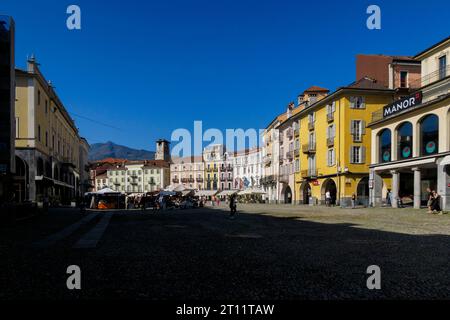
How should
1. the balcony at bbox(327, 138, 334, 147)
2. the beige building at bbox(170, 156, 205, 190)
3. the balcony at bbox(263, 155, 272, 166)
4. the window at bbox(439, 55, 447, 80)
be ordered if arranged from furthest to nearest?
the beige building at bbox(170, 156, 205, 190) → the balcony at bbox(263, 155, 272, 166) → the balcony at bbox(327, 138, 334, 147) → the window at bbox(439, 55, 447, 80)

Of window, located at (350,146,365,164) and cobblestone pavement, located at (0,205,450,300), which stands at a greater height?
window, located at (350,146,365,164)

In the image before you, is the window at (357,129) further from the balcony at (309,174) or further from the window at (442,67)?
the window at (442,67)

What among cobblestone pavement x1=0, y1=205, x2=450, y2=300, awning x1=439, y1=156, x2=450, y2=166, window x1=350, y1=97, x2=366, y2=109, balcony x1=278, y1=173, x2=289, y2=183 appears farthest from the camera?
balcony x1=278, y1=173, x2=289, y2=183

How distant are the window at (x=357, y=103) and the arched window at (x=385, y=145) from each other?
765 centimetres

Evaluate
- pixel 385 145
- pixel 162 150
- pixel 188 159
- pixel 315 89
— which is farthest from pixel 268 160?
pixel 162 150

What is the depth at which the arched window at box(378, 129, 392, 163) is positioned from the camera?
31.8 meters

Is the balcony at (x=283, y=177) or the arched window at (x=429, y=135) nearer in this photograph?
the arched window at (x=429, y=135)

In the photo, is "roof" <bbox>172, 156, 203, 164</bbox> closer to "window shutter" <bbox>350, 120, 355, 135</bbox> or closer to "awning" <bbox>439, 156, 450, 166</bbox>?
Answer: "window shutter" <bbox>350, 120, 355, 135</bbox>

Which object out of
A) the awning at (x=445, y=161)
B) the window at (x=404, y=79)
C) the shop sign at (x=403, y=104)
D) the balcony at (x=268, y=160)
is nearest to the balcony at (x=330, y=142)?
the window at (x=404, y=79)

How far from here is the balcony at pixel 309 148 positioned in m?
47.6

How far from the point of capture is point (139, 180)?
12475cm

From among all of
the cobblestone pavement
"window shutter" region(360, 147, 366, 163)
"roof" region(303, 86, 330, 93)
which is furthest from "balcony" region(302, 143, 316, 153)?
the cobblestone pavement
